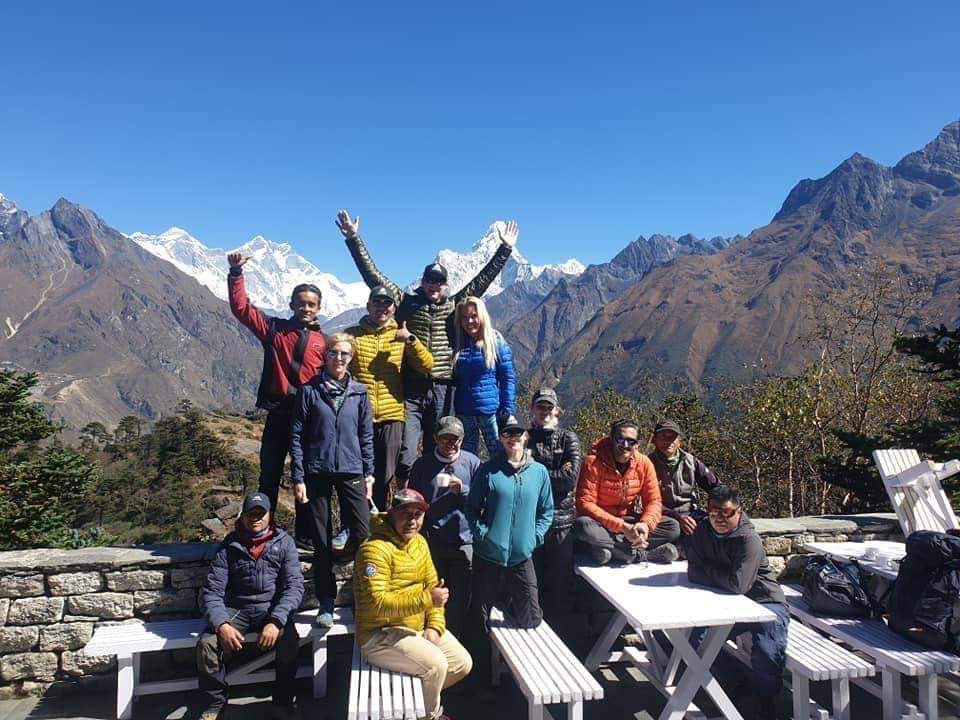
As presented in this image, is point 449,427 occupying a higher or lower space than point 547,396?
lower

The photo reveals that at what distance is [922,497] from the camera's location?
633 centimetres

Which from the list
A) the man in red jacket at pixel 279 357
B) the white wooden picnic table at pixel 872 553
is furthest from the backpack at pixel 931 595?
the man in red jacket at pixel 279 357

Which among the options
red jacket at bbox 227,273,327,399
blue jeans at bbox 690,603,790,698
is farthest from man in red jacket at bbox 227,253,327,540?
blue jeans at bbox 690,603,790,698

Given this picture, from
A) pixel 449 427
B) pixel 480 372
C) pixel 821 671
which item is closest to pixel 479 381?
pixel 480 372

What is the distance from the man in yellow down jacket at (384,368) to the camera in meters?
5.61

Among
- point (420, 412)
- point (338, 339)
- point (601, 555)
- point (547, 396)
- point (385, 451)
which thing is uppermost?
point (338, 339)

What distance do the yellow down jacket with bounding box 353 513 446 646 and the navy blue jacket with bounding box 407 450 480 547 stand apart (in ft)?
1.70

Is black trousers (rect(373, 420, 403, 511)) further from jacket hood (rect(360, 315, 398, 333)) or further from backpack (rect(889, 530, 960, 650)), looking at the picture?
backpack (rect(889, 530, 960, 650))

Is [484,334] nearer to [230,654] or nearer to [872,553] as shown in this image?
[230,654]

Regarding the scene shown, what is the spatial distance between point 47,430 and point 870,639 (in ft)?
52.3

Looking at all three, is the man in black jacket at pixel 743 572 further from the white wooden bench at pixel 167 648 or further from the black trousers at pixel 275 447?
the black trousers at pixel 275 447

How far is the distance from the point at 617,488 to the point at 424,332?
2.35m

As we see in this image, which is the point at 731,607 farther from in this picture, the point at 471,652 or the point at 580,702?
the point at 471,652

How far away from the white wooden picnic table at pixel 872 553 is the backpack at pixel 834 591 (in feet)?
0.74
